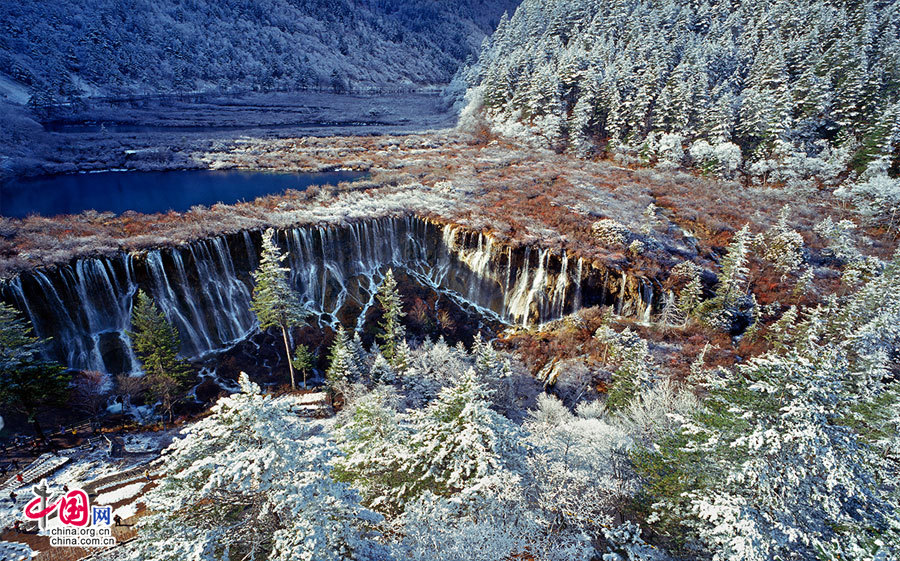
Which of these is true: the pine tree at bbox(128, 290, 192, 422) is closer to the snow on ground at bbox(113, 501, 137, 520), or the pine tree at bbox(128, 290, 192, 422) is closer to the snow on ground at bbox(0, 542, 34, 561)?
the snow on ground at bbox(113, 501, 137, 520)

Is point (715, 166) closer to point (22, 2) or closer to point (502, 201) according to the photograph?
point (502, 201)

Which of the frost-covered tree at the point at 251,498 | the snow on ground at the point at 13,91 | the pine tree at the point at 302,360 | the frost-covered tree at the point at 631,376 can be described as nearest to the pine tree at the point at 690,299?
the frost-covered tree at the point at 631,376

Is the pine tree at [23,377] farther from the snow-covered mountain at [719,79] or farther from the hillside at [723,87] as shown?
the snow-covered mountain at [719,79]

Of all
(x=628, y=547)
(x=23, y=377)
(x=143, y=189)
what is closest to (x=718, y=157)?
(x=628, y=547)

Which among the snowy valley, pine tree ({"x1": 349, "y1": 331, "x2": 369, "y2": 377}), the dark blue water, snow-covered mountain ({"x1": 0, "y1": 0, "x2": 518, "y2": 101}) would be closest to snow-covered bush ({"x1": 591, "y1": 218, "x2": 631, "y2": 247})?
the snowy valley

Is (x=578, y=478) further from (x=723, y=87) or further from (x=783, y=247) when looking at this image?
(x=723, y=87)
